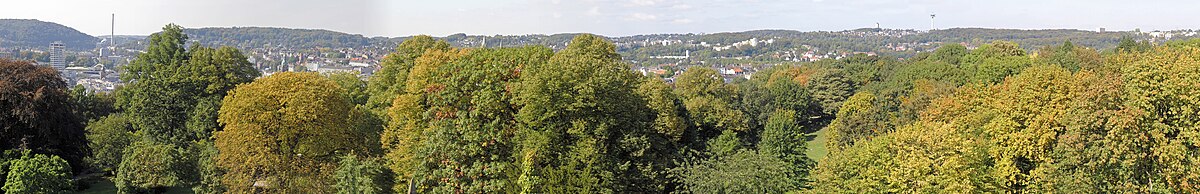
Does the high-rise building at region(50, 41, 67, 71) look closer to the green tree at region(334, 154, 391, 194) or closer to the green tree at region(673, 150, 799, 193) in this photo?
the green tree at region(334, 154, 391, 194)

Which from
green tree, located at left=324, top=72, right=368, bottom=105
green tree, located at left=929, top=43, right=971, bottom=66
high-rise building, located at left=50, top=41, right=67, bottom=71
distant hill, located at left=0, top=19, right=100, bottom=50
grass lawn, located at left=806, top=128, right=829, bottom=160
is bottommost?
grass lawn, located at left=806, top=128, right=829, bottom=160

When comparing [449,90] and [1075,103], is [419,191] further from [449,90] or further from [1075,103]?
[1075,103]

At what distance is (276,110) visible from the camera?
24203 mm

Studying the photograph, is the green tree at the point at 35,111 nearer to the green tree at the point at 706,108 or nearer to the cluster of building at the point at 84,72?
the green tree at the point at 706,108

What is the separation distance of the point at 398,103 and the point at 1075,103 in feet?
49.1

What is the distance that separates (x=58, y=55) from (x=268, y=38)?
102ft

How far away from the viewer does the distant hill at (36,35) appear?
3853 inches

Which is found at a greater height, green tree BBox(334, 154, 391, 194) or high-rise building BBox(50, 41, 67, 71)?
high-rise building BBox(50, 41, 67, 71)

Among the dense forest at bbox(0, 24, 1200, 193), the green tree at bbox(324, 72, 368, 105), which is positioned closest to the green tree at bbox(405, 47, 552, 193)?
the dense forest at bbox(0, 24, 1200, 193)

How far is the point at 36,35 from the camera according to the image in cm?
10700

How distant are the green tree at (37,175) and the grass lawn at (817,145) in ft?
104

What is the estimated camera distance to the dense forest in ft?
60.1

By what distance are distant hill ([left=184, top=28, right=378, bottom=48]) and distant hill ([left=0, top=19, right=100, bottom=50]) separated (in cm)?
1308

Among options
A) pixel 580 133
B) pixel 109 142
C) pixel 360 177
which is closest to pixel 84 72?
pixel 109 142
